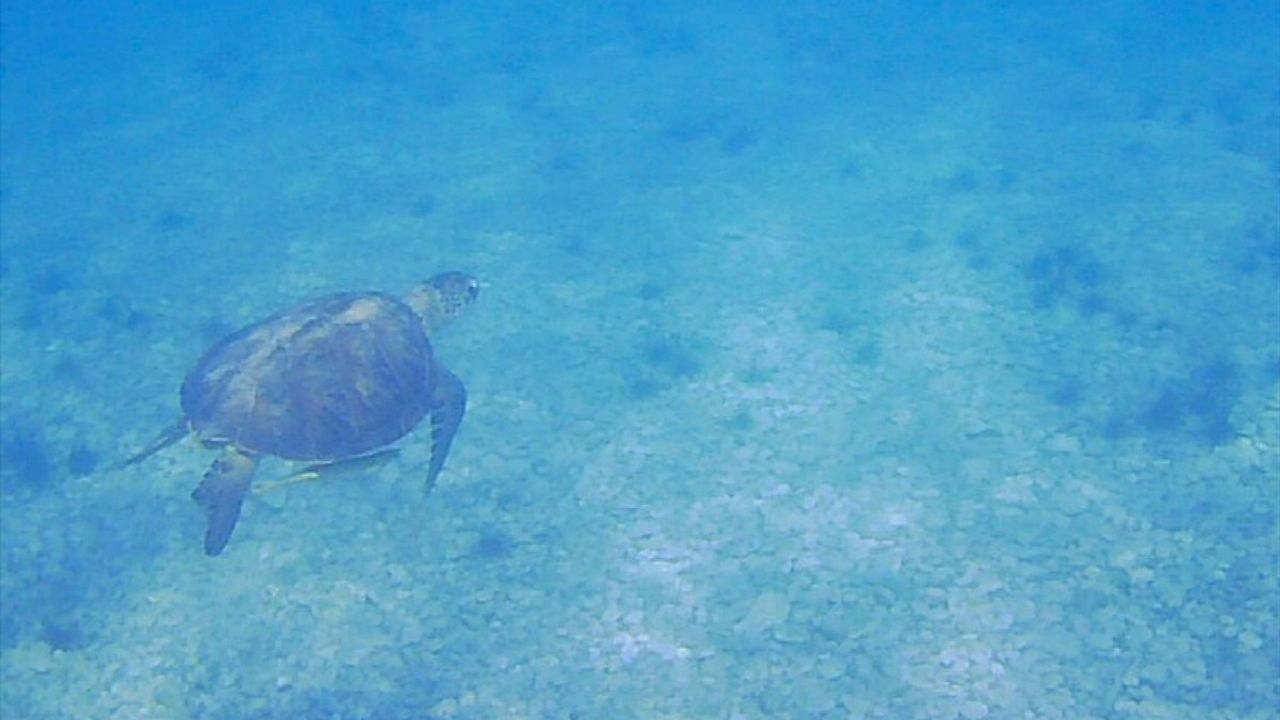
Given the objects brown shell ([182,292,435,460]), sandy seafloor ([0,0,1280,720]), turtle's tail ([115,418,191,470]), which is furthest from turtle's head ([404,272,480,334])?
turtle's tail ([115,418,191,470])

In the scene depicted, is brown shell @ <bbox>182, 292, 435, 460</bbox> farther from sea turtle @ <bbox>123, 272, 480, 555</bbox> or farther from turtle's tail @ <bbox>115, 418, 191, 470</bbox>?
turtle's tail @ <bbox>115, 418, 191, 470</bbox>

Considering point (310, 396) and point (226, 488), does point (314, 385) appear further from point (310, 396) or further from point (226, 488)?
point (226, 488)

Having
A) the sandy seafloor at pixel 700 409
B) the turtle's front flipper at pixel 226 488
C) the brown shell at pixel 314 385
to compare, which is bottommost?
the sandy seafloor at pixel 700 409

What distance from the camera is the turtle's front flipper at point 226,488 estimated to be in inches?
302

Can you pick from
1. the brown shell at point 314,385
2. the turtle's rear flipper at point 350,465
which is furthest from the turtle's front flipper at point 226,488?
the turtle's rear flipper at point 350,465

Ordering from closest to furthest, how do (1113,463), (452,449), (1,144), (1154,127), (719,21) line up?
(1113,463) → (452,449) → (1154,127) → (1,144) → (719,21)

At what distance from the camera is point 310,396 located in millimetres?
7664

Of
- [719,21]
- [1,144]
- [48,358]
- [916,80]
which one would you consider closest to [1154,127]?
[916,80]

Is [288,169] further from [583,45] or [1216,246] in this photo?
[1216,246]

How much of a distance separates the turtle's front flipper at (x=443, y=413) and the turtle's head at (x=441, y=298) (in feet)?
4.40

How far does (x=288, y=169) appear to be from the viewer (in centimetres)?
1836

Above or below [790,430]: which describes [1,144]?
below

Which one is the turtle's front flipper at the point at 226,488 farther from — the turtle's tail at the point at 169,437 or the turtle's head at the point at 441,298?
the turtle's head at the point at 441,298

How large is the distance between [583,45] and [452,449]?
18.8 meters
